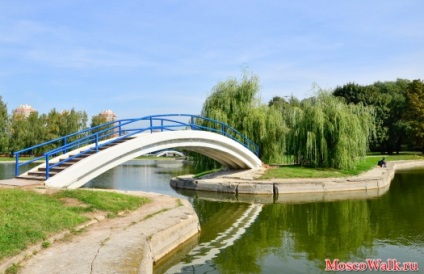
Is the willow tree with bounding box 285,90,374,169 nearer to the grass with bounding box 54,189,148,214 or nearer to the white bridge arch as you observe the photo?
the white bridge arch

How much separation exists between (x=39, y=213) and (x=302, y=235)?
20.3 ft

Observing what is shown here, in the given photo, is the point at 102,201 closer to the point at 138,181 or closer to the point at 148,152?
the point at 148,152

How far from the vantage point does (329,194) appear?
1698 centimetres

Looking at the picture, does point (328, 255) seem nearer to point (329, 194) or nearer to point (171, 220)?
point (171, 220)

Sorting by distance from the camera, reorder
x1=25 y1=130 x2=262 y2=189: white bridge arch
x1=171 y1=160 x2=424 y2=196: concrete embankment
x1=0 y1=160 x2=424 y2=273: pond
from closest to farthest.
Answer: x1=0 y1=160 x2=424 y2=273: pond
x1=25 y1=130 x2=262 y2=189: white bridge arch
x1=171 y1=160 x2=424 y2=196: concrete embankment

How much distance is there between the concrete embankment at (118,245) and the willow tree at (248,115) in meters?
13.0

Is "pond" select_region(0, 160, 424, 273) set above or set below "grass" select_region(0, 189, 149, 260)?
below

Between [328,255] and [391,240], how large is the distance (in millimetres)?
2201

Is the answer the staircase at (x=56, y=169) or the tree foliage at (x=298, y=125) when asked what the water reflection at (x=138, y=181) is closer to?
the tree foliage at (x=298, y=125)

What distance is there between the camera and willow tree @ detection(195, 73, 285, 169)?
73.2 ft

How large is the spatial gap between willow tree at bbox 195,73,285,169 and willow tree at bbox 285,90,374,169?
1.03 metres

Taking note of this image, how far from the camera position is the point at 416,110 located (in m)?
45.5

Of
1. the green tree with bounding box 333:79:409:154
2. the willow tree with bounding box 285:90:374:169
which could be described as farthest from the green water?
the green tree with bounding box 333:79:409:154

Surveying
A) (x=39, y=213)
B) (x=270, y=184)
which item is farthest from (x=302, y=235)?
(x=270, y=184)
